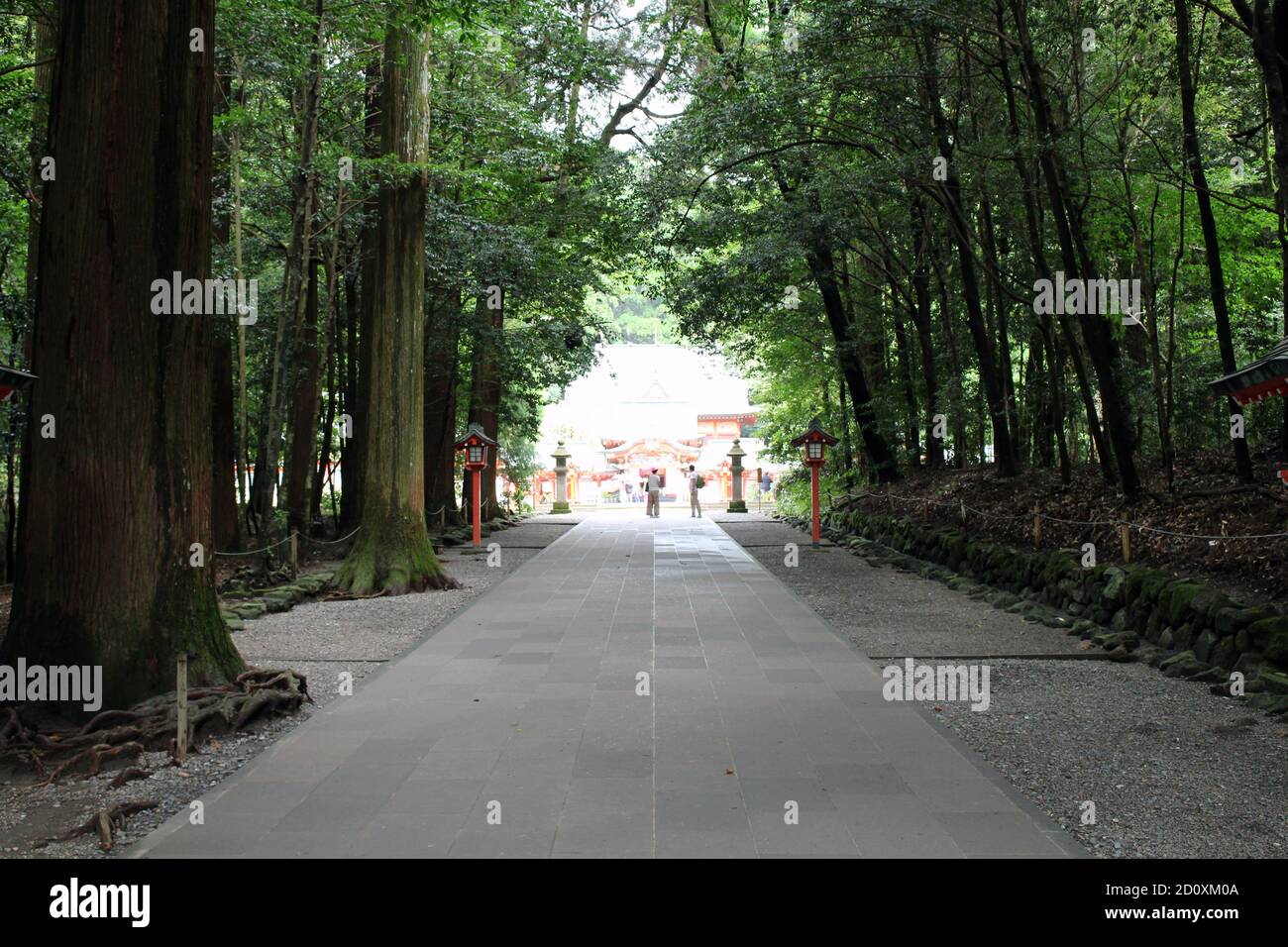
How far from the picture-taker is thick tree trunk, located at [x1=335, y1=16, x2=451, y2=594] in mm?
10859

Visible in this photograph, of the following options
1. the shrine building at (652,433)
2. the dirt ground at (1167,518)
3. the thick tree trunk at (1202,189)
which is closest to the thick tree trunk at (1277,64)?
the thick tree trunk at (1202,189)

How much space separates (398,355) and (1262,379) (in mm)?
8467

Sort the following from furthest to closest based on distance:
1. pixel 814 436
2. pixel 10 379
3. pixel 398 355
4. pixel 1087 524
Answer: pixel 814 436, pixel 398 355, pixel 1087 524, pixel 10 379

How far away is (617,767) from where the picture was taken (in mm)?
4387

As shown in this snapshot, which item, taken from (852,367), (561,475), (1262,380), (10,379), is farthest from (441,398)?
(1262,380)

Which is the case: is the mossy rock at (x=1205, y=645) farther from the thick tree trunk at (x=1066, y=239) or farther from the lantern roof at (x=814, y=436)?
the lantern roof at (x=814, y=436)

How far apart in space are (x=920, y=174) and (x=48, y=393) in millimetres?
10071

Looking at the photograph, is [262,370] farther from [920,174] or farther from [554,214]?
[920,174]

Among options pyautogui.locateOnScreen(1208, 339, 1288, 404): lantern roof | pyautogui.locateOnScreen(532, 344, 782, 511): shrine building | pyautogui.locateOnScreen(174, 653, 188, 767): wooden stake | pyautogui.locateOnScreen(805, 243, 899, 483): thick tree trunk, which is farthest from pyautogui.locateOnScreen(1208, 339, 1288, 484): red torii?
pyautogui.locateOnScreen(532, 344, 782, 511): shrine building

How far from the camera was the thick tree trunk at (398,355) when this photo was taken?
428 inches

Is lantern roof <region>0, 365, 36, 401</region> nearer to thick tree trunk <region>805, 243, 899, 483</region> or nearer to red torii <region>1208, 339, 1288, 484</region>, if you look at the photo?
red torii <region>1208, 339, 1288, 484</region>

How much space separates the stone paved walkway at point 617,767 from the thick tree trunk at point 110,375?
46.7 inches

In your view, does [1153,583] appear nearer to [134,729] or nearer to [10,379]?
[134,729]

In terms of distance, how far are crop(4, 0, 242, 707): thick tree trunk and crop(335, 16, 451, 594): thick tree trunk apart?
5494 millimetres
